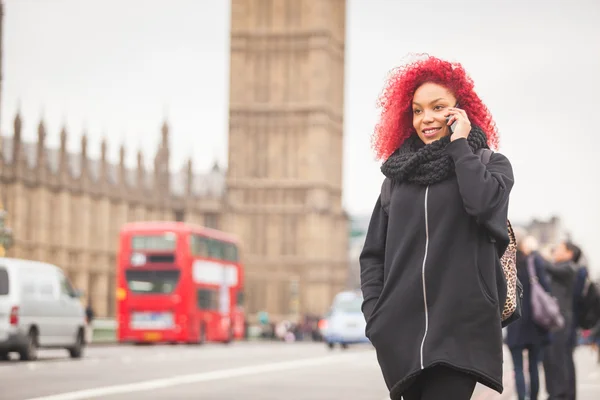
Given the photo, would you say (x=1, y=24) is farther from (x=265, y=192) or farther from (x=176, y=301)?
(x=265, y=192)

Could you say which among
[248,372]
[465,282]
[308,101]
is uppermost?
[308,101]

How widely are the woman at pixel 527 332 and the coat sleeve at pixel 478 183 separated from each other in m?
5.38

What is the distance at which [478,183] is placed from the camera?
11.5 feet

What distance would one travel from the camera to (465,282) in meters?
3.49

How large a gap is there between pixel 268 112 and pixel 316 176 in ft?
13.9

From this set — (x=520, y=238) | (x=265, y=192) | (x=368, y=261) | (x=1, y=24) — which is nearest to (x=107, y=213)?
(x=265, y=192)

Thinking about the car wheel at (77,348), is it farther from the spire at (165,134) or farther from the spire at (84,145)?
the spire at (165,134)

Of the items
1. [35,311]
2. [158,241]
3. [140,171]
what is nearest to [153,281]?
[158,241]

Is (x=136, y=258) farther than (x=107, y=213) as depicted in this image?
No

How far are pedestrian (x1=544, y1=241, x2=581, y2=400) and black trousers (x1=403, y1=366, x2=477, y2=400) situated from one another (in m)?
5.30

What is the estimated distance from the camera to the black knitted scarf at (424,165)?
358 cm

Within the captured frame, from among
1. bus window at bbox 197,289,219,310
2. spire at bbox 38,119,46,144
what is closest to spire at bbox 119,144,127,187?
spire at bbox 38,119,46,144

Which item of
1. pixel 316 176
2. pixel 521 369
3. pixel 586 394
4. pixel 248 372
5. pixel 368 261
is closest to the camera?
pixel 368 261

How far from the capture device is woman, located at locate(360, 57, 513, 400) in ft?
11.4
